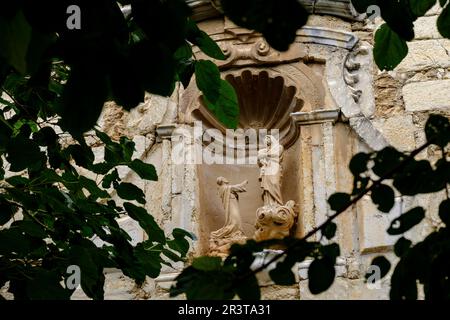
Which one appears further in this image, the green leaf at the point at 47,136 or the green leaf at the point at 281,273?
the green leaf at the point at 47,136

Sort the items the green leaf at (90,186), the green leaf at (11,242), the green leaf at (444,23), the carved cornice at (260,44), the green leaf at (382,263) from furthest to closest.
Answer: the carved cornice at (260,44) < the green leaf at (90,186) < the green leaf at (11,242) < the green leaf at (444,23) < the green leaf at (382,263)

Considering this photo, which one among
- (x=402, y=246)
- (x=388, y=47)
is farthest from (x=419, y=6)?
(x=402, y=246)

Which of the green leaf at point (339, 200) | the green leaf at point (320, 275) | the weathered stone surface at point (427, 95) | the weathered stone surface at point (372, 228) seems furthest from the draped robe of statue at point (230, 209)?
the green leaf at point (320, 275)

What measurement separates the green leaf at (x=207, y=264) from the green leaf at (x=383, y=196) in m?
0.36

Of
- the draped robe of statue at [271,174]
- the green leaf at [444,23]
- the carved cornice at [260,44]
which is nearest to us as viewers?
the green leaf at [444,23]

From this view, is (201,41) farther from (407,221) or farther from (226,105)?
(407,221)

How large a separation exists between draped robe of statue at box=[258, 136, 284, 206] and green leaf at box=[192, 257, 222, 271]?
10.3ft

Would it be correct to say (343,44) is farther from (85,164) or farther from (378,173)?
(378,173)

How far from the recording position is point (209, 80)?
2.26 meters

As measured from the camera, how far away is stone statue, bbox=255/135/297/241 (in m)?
4.88

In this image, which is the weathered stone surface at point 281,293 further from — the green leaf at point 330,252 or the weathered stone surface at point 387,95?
the green leaf at point 330,252

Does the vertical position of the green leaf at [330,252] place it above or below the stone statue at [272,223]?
below

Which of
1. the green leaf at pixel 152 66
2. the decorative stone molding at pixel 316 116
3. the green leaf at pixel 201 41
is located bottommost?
the green leaf at pixel 152 66

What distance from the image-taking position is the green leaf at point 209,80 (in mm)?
2230
